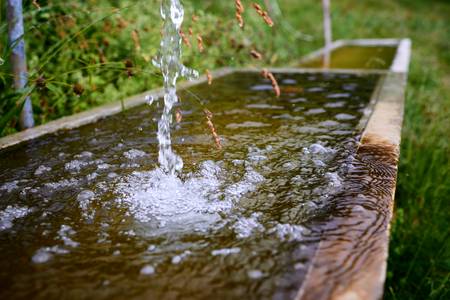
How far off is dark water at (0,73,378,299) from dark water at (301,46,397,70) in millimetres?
3397

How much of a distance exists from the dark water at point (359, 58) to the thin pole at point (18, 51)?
3921 mm

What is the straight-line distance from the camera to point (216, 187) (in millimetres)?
1648

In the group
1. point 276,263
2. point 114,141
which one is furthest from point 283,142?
point 276,263

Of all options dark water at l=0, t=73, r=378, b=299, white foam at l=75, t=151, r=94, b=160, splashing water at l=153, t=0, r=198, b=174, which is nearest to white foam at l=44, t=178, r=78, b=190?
dark water at l=0, t=73, r=378, b=299

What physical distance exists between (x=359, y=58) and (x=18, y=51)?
17.1 ft

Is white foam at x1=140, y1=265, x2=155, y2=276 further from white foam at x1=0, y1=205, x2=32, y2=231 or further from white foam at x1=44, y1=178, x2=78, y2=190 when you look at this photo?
white foam at x1=44, y1=178, x2=78, y2=190

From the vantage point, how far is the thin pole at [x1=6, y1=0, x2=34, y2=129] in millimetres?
2307

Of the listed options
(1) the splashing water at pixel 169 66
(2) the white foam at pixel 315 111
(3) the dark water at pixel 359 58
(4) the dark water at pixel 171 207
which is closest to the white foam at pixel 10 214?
(4) the dark water at pixel 171 207

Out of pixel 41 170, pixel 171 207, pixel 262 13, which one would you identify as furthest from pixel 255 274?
pixel 41 170

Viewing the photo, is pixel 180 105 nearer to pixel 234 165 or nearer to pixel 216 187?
pixel 234 165

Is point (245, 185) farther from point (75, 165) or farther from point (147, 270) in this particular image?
point (75, 165)

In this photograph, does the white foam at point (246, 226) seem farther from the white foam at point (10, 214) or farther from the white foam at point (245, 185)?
the white foam at point (10, 214)

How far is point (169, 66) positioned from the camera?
246cm

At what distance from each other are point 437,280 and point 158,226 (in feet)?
4.32
